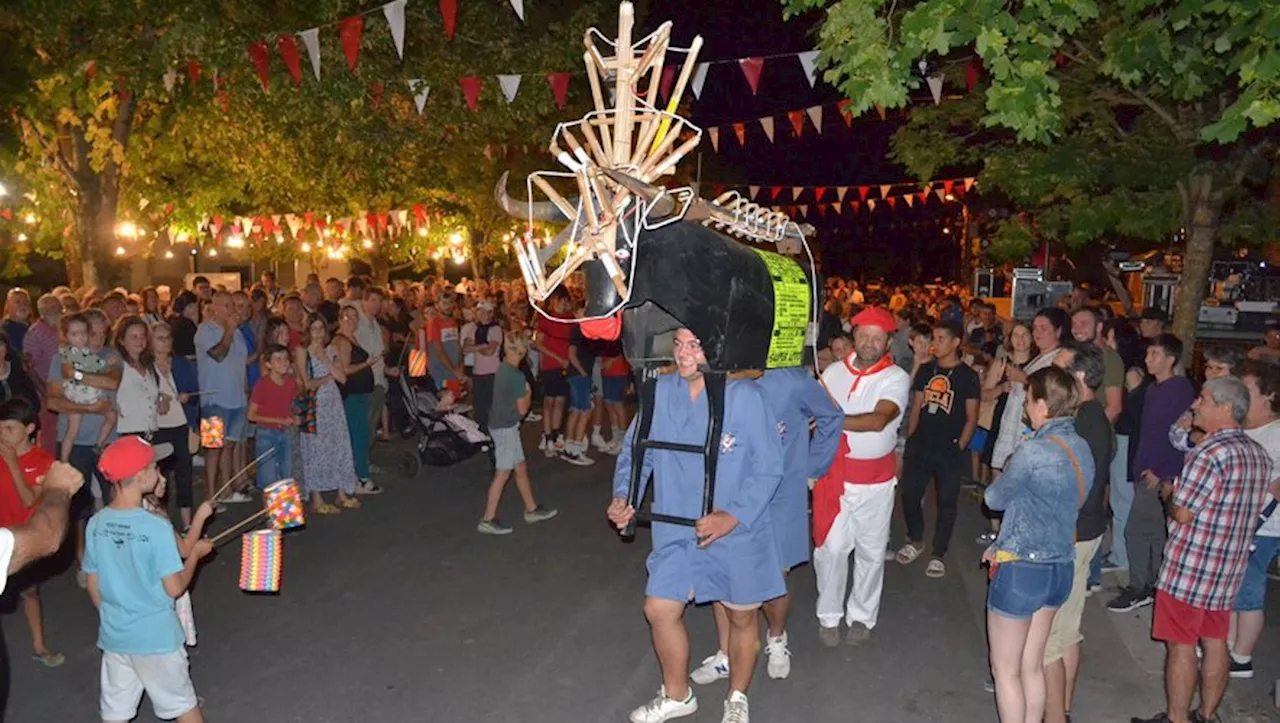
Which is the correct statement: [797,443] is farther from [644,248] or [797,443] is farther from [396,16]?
[396,16]

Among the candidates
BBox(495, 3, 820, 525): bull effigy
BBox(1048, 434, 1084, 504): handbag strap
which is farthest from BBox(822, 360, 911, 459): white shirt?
BBox(1048, 434, 1084, 504): handbag strap

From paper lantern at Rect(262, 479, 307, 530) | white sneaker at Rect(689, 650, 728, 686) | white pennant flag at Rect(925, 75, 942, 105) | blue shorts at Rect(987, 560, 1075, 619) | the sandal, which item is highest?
white pennant flag at Rect(925, 75, 942, 105)

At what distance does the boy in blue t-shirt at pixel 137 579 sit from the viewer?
421 centimetres

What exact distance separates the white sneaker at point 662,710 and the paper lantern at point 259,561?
2.10 metres

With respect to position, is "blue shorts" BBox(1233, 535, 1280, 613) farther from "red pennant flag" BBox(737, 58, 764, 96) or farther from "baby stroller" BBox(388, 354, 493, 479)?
"red pennant flag" BBox(737, 58, 764, 96)

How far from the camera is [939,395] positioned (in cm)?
783

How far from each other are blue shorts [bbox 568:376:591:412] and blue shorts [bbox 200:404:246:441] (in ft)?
13.1

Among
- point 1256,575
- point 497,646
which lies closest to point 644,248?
point 497,646

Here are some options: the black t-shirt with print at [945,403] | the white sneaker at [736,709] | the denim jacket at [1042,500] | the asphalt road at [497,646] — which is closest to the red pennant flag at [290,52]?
the asphalt road at [497,646]

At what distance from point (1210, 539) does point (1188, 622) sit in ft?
1.46

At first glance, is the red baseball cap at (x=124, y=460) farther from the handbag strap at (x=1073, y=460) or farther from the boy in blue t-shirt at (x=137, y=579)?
the handbag strap at (x=1073, y=460)

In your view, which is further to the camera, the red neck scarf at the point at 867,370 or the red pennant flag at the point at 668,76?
the red pennant flag at the point at 668,76

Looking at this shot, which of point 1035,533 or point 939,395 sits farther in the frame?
point 939,395

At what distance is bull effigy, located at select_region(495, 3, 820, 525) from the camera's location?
164 inches
